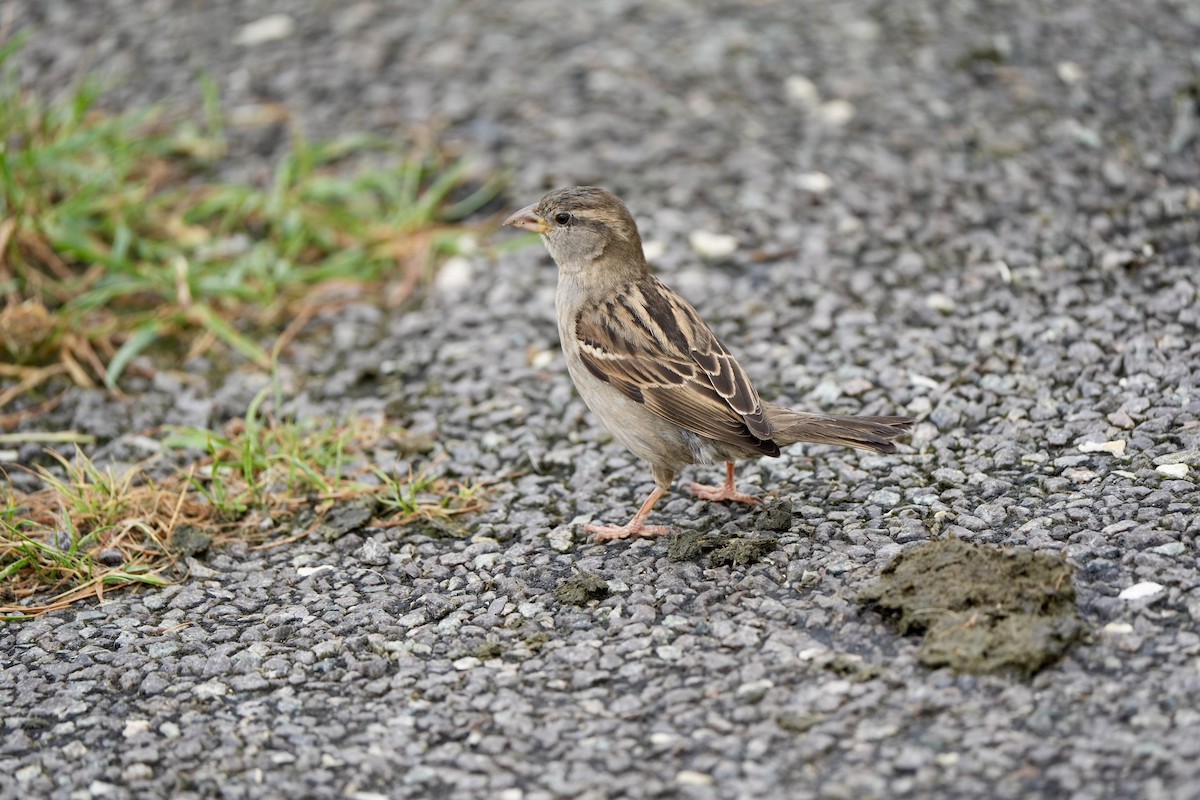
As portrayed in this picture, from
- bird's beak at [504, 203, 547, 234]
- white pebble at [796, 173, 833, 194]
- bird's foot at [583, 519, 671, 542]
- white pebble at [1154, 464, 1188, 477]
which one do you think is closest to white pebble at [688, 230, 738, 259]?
white pebble at [796, 173, 833, 194]

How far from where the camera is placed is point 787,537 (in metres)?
4.84

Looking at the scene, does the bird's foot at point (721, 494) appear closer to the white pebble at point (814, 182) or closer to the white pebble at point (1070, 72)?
the white pebble at point (814, 182)

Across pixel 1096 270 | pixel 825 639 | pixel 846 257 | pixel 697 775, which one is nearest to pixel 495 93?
pixel 846 257

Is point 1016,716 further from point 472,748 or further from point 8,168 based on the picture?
point 8,168

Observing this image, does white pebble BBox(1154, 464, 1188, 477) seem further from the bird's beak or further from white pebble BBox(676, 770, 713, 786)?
the bird's beak

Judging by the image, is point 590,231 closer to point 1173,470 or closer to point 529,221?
point 529,221

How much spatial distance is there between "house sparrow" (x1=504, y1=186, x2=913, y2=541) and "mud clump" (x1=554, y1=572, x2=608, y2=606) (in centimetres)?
43

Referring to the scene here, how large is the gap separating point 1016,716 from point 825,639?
675 mm

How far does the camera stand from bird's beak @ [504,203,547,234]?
5.70 m

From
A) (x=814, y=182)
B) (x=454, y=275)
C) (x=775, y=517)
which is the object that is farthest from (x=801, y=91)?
(x=775, y=517)

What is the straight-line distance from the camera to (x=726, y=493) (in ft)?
17.4

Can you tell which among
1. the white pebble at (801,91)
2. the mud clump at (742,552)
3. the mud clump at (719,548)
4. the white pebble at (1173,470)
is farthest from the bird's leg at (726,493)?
the white pebble at (801,91)

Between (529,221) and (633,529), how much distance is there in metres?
1.47

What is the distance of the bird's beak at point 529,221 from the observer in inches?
224
